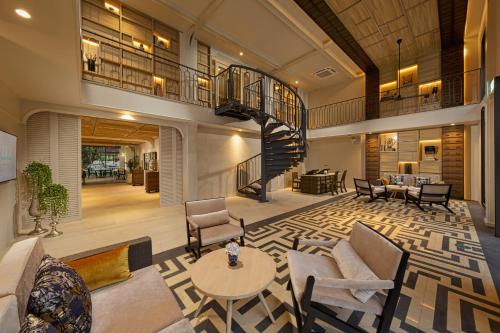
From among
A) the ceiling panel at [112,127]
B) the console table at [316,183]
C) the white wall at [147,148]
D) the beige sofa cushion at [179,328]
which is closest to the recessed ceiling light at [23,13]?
the beige sofa cushion at [179,328]

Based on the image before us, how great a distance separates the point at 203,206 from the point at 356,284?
8.08 ft

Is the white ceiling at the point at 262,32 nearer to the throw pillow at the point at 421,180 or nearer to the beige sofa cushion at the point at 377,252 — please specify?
the throw pillow at the point at 421,180

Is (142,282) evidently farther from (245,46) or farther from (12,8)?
(245,46)

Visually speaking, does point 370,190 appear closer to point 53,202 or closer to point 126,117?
point 126,117

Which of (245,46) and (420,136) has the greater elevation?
(245,46)

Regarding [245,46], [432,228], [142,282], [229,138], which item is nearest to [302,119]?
[229,138]

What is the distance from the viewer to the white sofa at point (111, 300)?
0.92 meters

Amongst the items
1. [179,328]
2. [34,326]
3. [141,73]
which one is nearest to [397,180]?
[179,328]

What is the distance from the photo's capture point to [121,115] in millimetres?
5020

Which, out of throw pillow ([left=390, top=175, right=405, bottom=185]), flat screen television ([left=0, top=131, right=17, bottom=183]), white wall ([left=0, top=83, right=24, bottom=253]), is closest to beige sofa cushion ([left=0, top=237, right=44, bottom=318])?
flat screen television ([left=0, top=131, right=17, bottom=183])

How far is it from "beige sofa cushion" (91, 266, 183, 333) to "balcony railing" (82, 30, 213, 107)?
5.18 m

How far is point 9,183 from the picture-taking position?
11.6 ft

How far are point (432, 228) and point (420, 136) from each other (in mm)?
5125

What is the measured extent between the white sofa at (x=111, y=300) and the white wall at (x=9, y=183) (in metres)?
3.02
